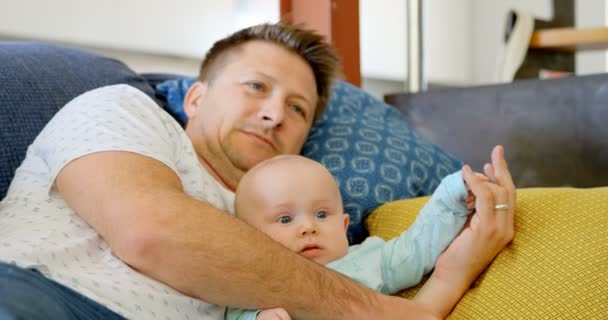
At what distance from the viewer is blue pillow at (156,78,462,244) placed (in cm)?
153

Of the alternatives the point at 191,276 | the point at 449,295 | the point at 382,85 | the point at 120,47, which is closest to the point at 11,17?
the point at 120,47

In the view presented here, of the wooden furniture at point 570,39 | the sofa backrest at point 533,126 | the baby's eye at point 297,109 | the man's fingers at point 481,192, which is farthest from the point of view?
the wooden furniture at point 570,39

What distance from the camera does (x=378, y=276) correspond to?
3.87 ft

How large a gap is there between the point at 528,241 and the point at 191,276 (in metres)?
0.50

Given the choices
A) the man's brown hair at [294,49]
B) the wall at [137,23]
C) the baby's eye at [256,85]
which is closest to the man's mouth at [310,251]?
the baby's eye at [256,85]

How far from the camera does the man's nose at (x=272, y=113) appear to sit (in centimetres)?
153

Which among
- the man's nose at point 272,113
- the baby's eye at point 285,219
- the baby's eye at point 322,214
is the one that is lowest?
the baby's eye at point 322,214

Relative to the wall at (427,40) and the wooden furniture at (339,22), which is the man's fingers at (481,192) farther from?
the wall at (427,40)

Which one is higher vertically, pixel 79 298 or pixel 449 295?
pixel 79 298

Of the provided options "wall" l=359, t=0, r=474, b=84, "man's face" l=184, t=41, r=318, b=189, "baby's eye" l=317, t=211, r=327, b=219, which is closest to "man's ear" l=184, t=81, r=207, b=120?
"man's face" l=184, t=41, r=318, b=189

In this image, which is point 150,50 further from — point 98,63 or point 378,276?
point 378,276

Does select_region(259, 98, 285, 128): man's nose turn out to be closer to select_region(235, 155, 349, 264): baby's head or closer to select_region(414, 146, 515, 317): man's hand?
select_region(235, 155, 349, 264): baby's head

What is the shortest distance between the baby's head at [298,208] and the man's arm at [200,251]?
0.12 metres

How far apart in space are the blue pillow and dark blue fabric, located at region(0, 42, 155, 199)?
216 mm
